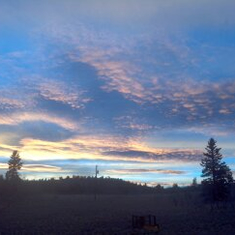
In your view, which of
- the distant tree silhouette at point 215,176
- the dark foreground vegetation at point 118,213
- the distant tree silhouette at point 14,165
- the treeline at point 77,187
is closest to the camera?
the dark foreground vegetation at point 118,213

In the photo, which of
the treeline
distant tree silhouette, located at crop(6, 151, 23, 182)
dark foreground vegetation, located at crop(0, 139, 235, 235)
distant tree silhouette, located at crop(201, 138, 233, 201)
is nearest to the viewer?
dark foreground vegetation, located at crop(0, 139, 235, 235)

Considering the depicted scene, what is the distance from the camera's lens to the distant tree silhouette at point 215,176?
53625mm

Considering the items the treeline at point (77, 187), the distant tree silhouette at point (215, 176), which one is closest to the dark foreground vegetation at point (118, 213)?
the distant tree silhouette at point (215, 176)

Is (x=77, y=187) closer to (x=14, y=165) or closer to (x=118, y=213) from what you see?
(x=14, y=165)

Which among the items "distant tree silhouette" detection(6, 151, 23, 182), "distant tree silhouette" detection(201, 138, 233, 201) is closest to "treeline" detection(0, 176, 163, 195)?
"distant tree silhouette" detection(6, 151, 23, 182)

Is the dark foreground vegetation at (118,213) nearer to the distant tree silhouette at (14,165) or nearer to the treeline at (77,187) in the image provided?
the distant tree silhouette at (14,165)

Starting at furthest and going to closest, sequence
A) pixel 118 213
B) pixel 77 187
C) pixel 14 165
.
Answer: pixel 77 187 < pixel 14 165 < pixel 118 213

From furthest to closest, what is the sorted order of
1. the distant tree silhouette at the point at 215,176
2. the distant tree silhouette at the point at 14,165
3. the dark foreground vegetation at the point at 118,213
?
1. the distant tree silhouette at the point at 14,165
2. the distant tree silhouette at the point at 215,176
3. the dark foreground vegetation at the point at 118,213

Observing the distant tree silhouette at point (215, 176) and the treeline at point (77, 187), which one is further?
the treeline at point (77, 187)

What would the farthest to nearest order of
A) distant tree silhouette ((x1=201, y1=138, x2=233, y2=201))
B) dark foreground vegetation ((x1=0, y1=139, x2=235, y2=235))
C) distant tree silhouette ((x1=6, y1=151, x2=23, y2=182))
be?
distant tree silhouette ((x1=6, y1=151, x2=23, y2=182)), distant tree silhouette ((x1=201, y1=138, x2=233, y2=201)), dark foreground vegetation ((x1=0, y1=139, x2=235, y2=235))

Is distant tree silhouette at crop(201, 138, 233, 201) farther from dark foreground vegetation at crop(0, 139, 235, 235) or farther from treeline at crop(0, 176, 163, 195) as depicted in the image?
treeline at crop(0, 176, 163, 195)

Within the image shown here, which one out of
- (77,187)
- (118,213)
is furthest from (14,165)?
(77,187)

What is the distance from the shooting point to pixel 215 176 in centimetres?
5431

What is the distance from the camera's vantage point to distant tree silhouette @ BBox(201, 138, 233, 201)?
53625 mm
